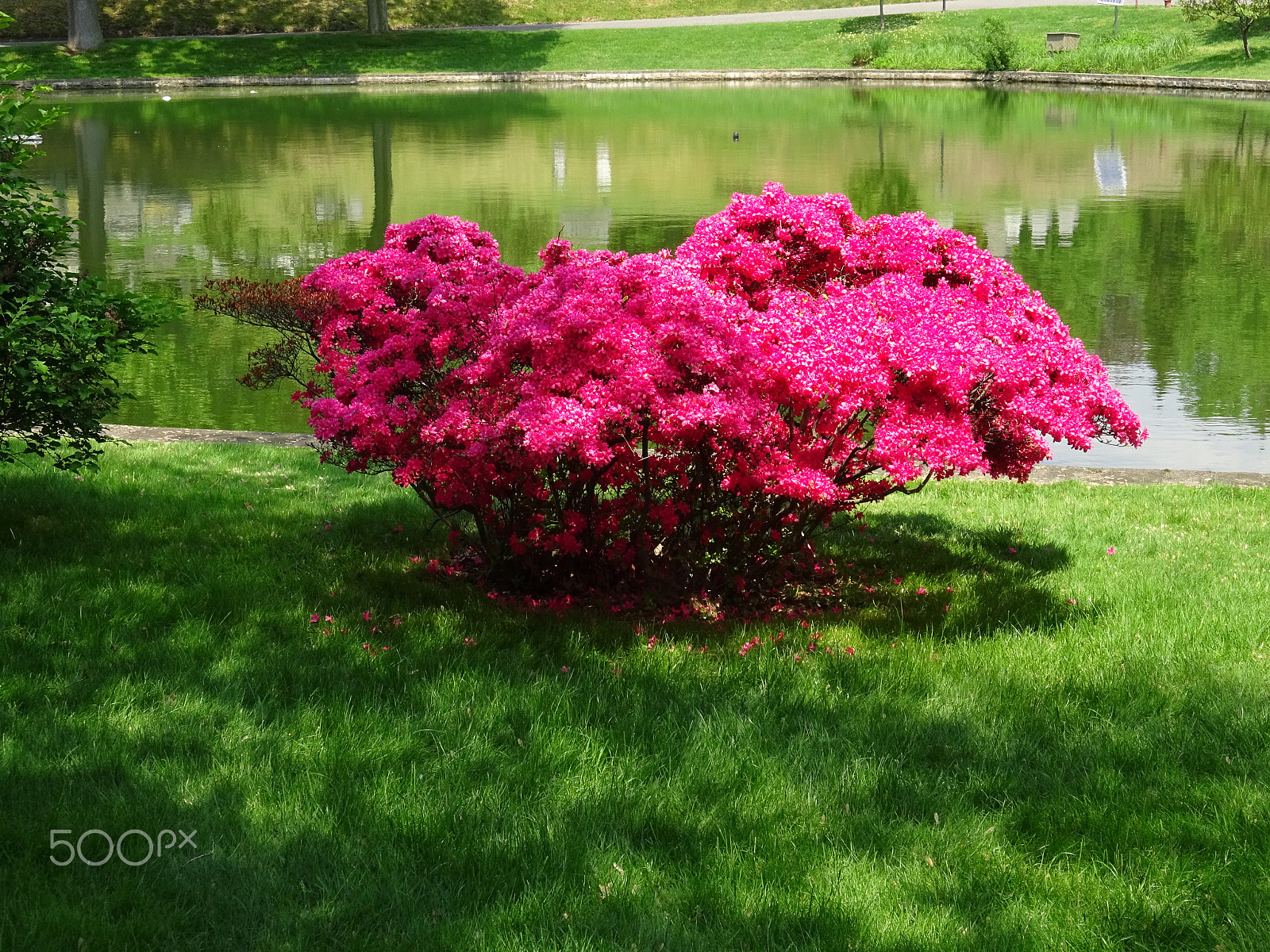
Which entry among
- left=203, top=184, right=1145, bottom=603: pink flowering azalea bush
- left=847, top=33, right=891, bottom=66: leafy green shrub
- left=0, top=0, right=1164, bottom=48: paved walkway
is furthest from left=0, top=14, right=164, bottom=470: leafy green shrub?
left=0, top=0, right=1164, bottom=48: paved walkway

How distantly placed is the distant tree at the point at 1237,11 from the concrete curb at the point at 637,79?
480cm

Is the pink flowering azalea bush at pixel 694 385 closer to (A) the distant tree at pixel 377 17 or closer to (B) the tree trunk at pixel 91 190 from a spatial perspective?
(B) the tree trunk at pixel 91 190

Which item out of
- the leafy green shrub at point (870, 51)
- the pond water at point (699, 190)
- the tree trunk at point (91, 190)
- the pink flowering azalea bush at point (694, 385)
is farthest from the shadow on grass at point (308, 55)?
the pink flowering azalea bush at point (694, 385)

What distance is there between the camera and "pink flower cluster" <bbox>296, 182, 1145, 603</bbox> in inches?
206

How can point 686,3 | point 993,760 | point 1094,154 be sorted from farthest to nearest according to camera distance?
point 686,3 < point 1094,154 < point 993,760

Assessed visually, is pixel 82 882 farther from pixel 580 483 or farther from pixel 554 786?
pixel 580 483

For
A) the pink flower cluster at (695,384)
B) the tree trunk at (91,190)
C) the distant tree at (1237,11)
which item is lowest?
the pink flower cluster at (695,384)

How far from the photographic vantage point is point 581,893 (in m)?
3.61

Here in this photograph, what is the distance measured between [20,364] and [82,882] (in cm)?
292

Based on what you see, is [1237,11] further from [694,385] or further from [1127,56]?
[694,385]

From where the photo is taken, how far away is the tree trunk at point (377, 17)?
49.1 metres

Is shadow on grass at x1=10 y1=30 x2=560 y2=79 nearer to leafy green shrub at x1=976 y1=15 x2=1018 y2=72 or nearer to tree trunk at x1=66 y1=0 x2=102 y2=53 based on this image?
tree trunk at x1=66 y1=0 x2=102 y2=53

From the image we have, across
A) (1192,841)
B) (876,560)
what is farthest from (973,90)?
(1192,841)

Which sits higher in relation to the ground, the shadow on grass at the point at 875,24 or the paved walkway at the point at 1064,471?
the shadow on grass at the point at 875,24
